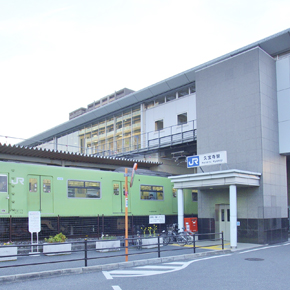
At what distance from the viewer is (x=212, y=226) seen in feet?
67.4

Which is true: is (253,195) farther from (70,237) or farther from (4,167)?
(4,167)

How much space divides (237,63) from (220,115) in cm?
313

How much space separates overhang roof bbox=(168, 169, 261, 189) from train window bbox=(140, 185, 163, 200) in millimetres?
2312

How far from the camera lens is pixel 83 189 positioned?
1814cm

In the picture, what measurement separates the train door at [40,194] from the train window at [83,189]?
1.16 meters

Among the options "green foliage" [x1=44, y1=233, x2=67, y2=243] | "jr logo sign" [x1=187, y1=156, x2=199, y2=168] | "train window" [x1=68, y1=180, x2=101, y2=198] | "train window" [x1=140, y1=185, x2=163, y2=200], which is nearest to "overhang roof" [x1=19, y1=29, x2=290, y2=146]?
"jr logo sign" [x1=187, y1=156, x2=199, y2=168]

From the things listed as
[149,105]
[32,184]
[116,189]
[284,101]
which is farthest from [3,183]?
[149,105]

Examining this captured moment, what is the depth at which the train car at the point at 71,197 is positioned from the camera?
15547mm

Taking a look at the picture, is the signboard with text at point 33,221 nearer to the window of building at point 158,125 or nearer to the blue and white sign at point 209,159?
the blue and white sign at point 209,159

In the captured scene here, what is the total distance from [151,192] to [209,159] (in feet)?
14.9

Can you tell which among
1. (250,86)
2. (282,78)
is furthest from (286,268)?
(282,78)

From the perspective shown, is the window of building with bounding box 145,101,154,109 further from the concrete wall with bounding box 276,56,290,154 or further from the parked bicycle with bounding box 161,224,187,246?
the parked bicycle with bounding box 161,224,187,246

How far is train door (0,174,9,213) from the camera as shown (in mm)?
15133

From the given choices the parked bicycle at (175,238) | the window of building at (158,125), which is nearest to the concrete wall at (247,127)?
the parked bicycle at (175,238)
